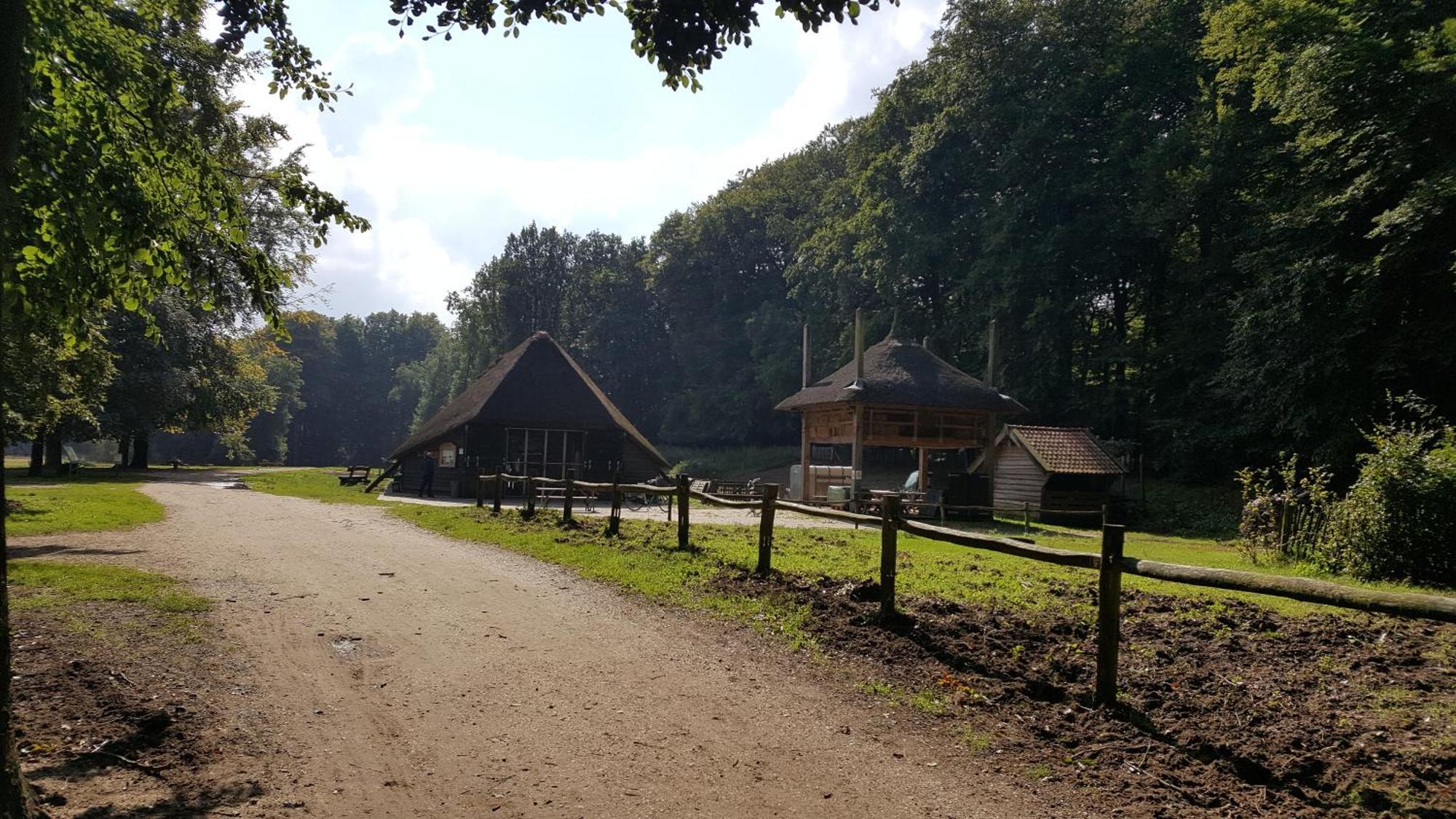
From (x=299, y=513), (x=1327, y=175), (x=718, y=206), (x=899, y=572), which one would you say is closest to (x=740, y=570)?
(x=899, y=572)

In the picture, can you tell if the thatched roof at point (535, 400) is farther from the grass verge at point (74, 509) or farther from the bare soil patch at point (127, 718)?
the bare soil patch at point (127, 718)

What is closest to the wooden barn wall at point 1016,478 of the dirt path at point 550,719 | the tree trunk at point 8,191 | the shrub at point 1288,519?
the shrub at point 1288,519

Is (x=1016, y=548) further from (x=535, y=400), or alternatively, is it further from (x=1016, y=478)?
(x=535, y=400)

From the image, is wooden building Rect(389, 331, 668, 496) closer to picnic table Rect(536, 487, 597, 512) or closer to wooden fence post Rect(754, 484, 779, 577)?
picnic table Rect(536, 487, 597, 512)

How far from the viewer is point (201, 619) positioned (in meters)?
7.69

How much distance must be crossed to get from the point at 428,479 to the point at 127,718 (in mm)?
25108

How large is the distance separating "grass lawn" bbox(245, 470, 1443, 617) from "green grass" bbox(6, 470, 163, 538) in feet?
17.6

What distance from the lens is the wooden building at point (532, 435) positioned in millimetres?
30125

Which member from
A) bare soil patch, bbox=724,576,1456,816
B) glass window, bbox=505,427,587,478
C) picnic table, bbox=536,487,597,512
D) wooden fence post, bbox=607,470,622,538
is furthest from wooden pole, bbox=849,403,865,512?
bare soil patch, bbox=724,576,1456,816

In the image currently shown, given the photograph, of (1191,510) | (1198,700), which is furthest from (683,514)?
(1191,510)

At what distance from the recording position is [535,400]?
103 feet

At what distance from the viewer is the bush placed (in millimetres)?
11188

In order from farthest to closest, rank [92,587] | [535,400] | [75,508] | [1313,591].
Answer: [535,400], [75,508], [92,587], [1313,591]

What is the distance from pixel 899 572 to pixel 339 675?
705 centimetres
